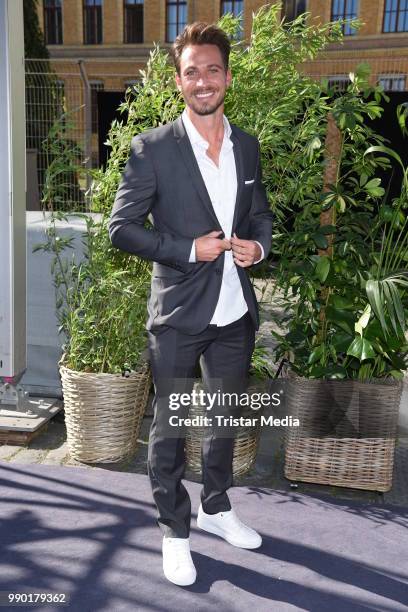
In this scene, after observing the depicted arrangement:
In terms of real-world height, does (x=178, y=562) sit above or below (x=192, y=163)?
below

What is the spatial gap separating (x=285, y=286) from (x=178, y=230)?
112 cm

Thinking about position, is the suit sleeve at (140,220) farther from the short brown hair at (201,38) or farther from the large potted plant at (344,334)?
the large potted plant at (344,334)

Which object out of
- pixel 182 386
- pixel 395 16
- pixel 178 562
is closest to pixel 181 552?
pixel 178 562

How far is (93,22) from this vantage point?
2350cm

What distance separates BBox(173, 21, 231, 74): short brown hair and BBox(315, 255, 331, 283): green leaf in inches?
38.5

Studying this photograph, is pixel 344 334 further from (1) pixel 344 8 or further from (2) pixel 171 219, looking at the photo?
(1) pixel 344 8

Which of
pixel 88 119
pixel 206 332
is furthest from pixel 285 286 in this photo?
pixel 88 119

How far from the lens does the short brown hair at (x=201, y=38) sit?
208 centimetres

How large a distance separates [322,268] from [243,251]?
30.7 inches

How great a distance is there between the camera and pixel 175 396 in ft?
7.32

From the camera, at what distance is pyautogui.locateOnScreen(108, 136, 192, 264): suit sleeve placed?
207cm

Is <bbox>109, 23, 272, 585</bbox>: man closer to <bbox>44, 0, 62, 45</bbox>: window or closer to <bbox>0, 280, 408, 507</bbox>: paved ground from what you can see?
<bbox>0, 280, 408, 507</bbox>: paved ground

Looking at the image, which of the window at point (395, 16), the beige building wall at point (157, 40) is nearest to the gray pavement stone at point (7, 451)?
the beige building wall at point (157, 40)

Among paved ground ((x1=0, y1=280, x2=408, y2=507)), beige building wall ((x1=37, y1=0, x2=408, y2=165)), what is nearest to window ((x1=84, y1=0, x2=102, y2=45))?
beige building wall ((x1=37, y1=0, x2=408, y2=165))
